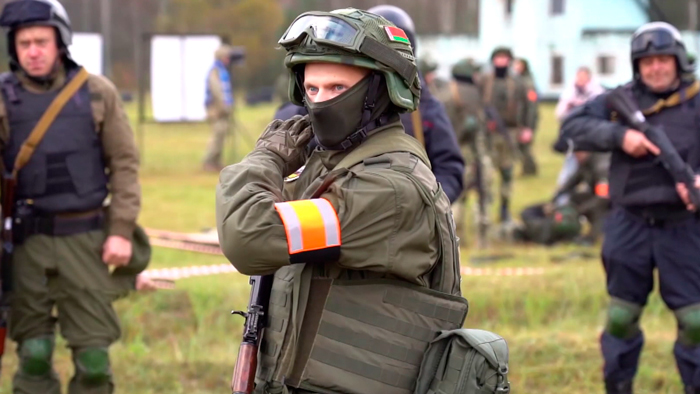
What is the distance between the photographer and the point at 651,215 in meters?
5.98

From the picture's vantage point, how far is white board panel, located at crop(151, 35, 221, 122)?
19.3 meters

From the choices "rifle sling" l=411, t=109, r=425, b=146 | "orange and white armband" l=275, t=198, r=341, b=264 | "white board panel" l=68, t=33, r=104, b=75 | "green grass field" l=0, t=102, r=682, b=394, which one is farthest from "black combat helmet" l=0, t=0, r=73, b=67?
"white board panel" l=68, t=33, r=104, b=75

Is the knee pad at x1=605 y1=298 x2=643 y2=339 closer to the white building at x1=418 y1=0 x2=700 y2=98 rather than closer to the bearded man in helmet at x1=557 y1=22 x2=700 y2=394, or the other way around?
the bearded man in helmet at x1=557 y1=22 x2=700 y2=394

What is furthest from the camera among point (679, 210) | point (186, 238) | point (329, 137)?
point (186, 238)

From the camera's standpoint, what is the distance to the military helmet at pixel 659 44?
19.6 ft

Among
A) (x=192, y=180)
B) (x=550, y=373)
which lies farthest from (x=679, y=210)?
(x=192, y=180)

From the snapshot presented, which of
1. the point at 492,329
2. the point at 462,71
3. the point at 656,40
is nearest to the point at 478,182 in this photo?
the point at 462,71

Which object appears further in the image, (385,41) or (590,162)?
(590,162)

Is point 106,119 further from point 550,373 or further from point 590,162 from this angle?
point 590,162

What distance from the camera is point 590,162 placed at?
484 inches

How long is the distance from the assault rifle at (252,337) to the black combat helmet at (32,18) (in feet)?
8.60

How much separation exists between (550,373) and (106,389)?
2970 millimetres

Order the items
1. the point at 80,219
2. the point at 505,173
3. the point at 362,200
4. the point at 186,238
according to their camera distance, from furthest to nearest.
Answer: the point at 505,173 → the point at 186,238 → the point at 80,219 → the point at 362,200

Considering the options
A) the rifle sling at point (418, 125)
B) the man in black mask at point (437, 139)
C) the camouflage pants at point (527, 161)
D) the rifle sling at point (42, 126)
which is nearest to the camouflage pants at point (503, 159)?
the camouflage pants at point (527, 161)
